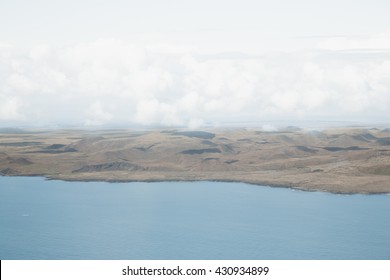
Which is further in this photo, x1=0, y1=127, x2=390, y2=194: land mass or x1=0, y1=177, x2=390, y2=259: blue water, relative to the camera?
x1=0, y1=127, x2=390, y2=194: land mass

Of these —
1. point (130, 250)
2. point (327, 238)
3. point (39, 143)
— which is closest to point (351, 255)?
point (327, 238)

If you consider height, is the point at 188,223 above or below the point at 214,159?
below

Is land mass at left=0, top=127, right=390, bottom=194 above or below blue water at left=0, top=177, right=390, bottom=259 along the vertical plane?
above

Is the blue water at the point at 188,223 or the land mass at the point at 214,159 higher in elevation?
the land mass at the point at 214,159

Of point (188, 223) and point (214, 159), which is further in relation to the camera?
point (214, 159)

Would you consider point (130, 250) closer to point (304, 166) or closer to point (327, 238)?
point (327, 238)
